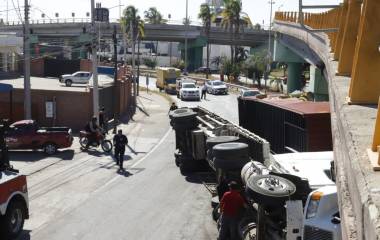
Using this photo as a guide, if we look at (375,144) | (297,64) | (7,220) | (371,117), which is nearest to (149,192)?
(7,220)

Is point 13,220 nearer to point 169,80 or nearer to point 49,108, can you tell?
point 49,108

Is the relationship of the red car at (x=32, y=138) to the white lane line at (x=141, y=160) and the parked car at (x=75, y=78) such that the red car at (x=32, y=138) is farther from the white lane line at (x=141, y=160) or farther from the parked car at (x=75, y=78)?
the parked car at (x=75, y=78)

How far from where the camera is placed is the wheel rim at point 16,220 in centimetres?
1151

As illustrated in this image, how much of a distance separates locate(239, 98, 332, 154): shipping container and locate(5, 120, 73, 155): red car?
7940mm

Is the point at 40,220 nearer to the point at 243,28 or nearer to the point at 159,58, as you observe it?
the point at 243,28

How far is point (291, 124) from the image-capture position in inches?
633

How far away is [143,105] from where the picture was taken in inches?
1938

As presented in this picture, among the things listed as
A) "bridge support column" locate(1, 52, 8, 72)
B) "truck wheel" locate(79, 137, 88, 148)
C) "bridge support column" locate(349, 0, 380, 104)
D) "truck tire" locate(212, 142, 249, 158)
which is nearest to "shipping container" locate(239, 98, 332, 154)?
"truck tire" locate(212, 142, 249, 158)

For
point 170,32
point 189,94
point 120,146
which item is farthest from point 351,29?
point 170,32

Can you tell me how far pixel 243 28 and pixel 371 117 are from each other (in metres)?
96.3

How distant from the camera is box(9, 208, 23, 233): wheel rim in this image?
37.8 feet

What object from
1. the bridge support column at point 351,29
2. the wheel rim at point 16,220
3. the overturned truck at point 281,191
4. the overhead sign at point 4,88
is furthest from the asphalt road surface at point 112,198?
the overhead sign at point 4,88

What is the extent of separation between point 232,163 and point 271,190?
11.3ft

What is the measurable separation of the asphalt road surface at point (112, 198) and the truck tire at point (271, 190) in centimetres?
304
